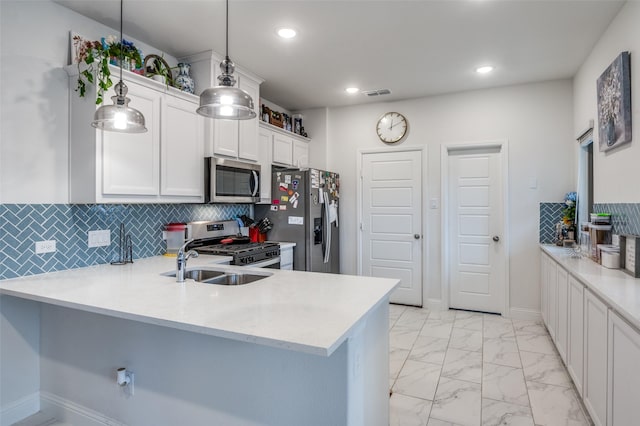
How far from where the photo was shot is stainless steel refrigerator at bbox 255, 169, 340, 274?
4.07m

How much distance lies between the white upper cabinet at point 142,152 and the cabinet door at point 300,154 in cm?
173

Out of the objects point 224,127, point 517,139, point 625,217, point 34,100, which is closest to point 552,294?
point 625,217

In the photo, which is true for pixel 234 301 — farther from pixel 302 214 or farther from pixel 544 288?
pixel 544 288

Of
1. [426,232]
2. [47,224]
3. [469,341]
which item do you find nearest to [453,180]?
[426,232]

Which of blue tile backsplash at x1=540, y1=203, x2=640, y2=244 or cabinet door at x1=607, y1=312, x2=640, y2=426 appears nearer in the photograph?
cabinet door at x1=607, y1=312, x2=640, y2=426

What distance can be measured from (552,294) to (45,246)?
4.00 metres

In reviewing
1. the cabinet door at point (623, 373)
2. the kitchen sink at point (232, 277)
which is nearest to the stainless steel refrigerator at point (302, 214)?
the kitchen sink at point (232, 277)

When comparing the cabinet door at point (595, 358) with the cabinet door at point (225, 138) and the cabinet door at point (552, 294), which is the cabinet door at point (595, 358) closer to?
the cabinet door at point (552, 294)

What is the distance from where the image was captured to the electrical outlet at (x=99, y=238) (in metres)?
2.60

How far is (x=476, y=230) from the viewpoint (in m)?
4.43

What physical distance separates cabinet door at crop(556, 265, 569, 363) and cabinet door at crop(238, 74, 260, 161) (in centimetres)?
294

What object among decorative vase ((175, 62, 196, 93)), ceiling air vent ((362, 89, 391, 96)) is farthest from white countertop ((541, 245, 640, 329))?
decorative vase ((175, 62, 196, 93))

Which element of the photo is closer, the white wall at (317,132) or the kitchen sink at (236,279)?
the kitchen sink at (236,279)

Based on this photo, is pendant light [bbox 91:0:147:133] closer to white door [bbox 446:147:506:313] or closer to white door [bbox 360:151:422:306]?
white door [bbox 360:151:422:306]
